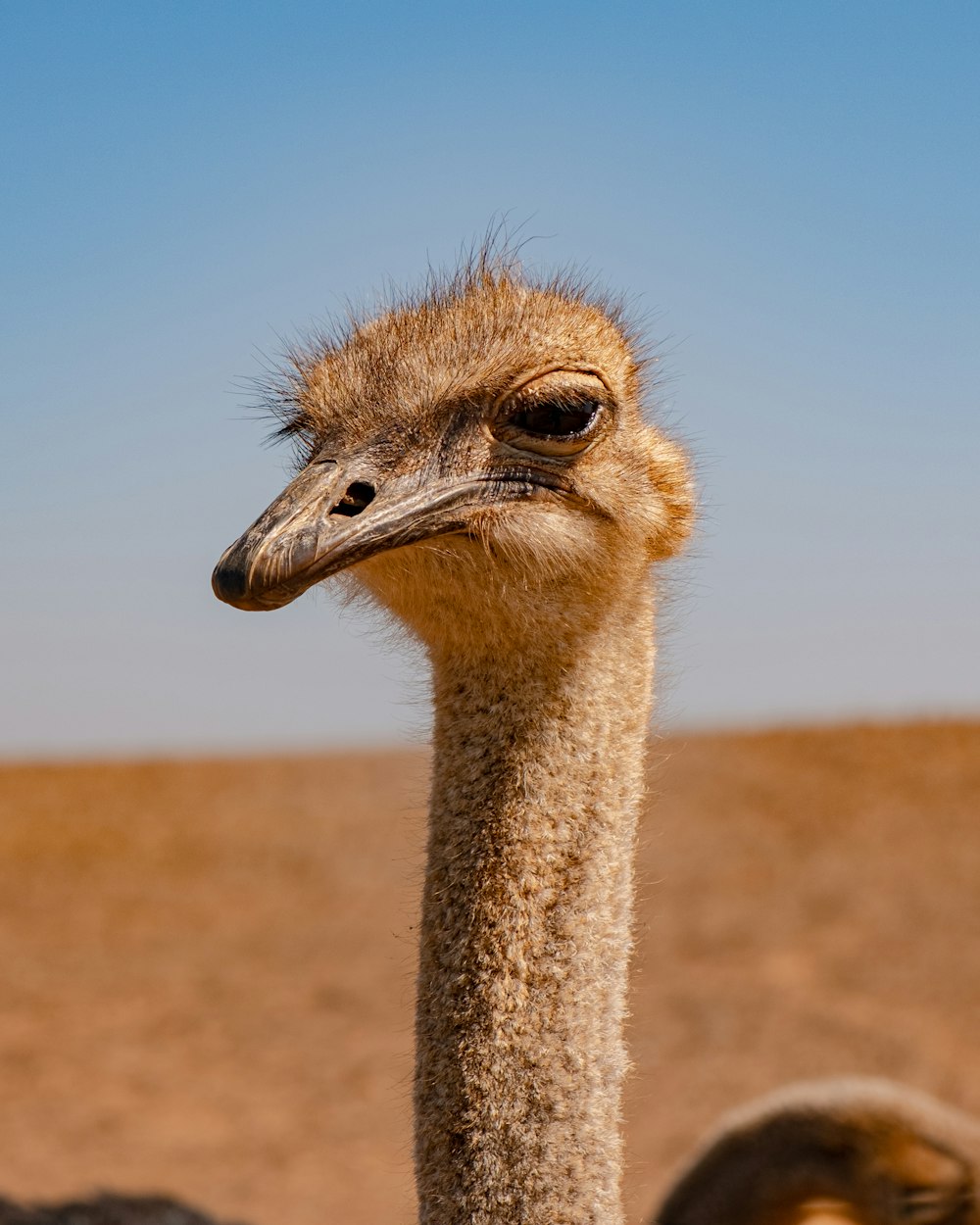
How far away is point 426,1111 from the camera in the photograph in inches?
74.8

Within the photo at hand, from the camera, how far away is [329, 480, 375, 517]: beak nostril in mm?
1861

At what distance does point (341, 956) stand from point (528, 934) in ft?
32.2

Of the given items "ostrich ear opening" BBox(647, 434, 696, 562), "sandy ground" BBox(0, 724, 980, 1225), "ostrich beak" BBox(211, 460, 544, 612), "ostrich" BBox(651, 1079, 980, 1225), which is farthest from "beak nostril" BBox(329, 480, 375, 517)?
"sandy ground" BBox(0, 724, 980, 1225)

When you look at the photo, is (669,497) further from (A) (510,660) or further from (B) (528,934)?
(B) (528,934)

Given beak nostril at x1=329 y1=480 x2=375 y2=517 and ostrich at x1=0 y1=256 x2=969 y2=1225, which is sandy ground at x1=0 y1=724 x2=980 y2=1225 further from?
beak nostril at x1=329 y1=480 x2=375 y2=517

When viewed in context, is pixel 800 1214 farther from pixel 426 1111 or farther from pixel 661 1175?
pixel 426 1111

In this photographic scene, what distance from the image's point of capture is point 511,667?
2.02m

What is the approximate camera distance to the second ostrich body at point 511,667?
1.85m

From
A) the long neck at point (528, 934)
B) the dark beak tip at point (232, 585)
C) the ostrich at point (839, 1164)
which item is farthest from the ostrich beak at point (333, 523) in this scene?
the ostrich at point (839, 1164)

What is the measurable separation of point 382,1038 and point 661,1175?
300 cm

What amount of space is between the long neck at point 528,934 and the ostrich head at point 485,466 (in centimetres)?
10

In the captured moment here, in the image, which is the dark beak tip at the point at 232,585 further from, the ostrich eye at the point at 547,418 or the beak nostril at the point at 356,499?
the ostrich eye at the point at 547,418

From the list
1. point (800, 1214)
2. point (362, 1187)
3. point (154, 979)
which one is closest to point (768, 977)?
point (362, 1187)

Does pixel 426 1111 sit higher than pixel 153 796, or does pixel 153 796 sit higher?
pixel 153 796
